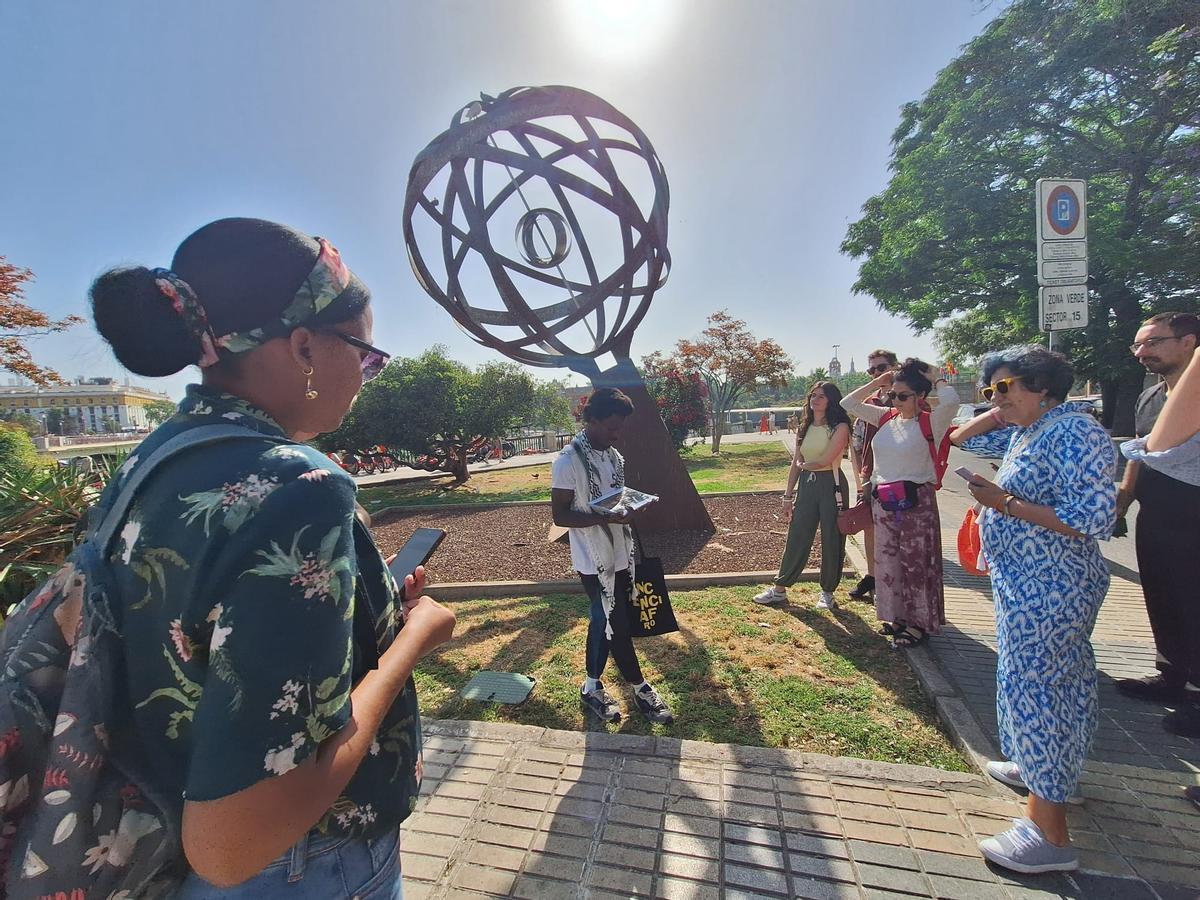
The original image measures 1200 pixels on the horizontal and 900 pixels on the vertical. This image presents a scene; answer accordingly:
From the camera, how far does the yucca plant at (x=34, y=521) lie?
10.7 ft

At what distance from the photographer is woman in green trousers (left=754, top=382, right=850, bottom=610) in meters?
4.71

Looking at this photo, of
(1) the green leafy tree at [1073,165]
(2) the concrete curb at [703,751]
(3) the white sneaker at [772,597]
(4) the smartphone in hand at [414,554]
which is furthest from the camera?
(1) the green leafy tree at [1073,165]

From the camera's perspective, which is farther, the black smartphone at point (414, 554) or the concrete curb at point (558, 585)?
the concrete curb at point (558, 585)

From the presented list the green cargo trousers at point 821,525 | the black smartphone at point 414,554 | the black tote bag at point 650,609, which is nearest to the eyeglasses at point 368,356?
the black smartphone at point 414,554

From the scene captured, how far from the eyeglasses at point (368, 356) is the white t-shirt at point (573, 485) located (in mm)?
1891

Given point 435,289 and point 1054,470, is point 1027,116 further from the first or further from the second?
point 1054,470

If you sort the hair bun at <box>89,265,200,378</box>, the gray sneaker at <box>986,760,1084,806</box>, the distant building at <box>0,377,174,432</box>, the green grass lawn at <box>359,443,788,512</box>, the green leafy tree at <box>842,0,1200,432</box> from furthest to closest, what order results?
1. the distant building at <box>0,377,174,432</box>
2. the green leafy tree at <box>842,0,1200,432</box>
3. the green grass lawn at <box>359,443,788,512</box>
4. the gray sneaker at <box>986,760,1084,806</box>
5. the hair bun at <box>89,265,200,378</box>

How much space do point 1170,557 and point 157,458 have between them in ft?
15.5

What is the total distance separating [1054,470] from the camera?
87.0 inches

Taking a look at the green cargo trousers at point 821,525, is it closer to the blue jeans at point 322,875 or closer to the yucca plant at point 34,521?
the blue jeans at point 322,875

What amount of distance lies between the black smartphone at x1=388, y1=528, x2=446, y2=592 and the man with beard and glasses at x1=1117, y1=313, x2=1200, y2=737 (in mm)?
3852

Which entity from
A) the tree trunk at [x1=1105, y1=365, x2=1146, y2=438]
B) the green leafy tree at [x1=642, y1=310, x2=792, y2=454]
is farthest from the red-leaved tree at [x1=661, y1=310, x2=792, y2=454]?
the tree trunk at [x1=1105, y1=365, x2=1146, y2=438]

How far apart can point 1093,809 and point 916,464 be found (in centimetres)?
219

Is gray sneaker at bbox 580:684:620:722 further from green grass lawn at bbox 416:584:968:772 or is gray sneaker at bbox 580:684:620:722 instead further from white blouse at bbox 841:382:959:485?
white blouse at bbox 841:382:959:485
